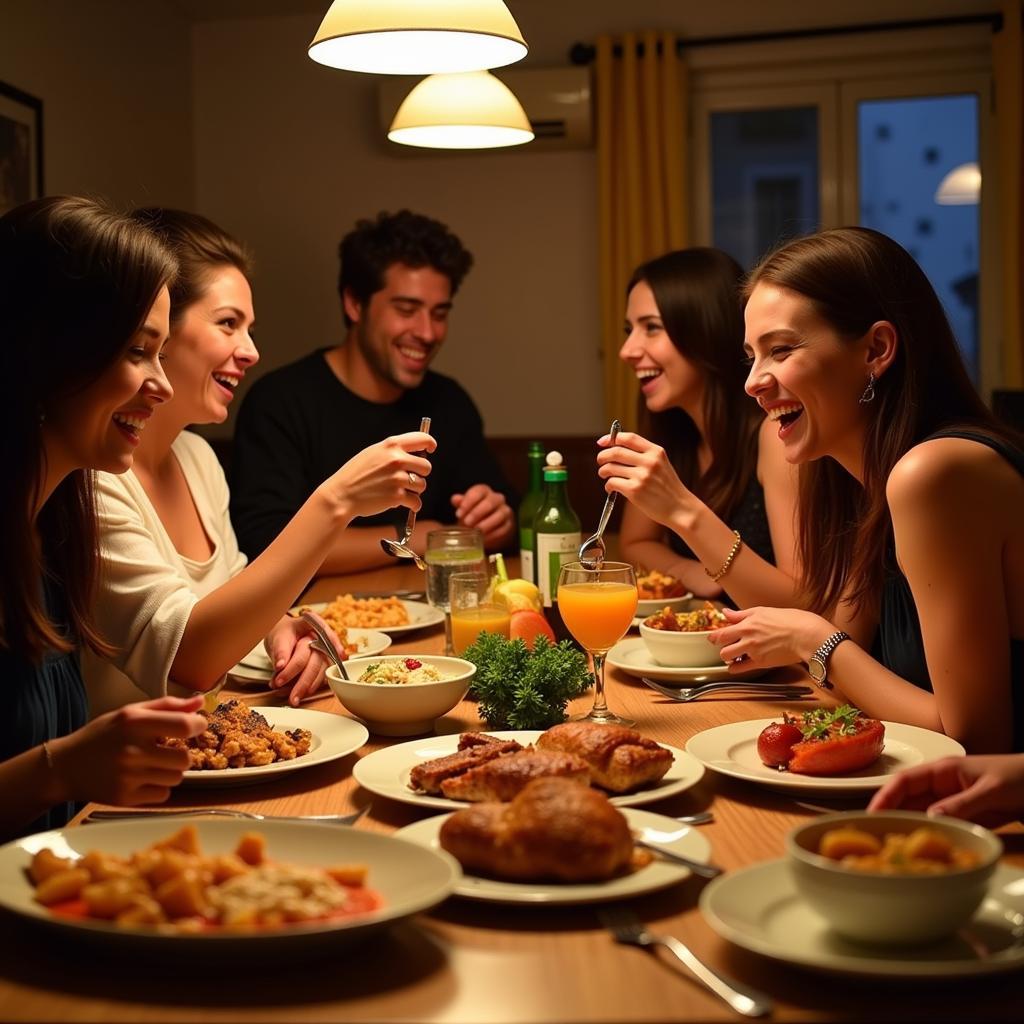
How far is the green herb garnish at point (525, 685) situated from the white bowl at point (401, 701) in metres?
0.03

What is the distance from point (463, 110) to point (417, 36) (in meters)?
0.78

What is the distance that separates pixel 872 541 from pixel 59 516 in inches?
44.9

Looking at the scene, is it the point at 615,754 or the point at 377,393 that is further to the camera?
the point at 377,393

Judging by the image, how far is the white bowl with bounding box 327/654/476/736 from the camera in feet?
5.13

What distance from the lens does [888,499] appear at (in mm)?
1619

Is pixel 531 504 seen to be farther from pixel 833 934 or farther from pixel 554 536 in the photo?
pixel 833 934

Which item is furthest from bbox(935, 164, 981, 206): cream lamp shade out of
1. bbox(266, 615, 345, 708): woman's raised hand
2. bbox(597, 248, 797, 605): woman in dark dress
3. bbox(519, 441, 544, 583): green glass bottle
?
bbox(266, 615, 345, 708): woman's raised hand

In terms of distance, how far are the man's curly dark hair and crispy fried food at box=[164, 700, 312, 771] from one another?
2.58 metres

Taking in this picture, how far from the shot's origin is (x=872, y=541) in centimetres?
189

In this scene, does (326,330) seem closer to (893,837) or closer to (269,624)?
(269,624)

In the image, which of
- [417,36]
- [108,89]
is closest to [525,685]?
[417,36]

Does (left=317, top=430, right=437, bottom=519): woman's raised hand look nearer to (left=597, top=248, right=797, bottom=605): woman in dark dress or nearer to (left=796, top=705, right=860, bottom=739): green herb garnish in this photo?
(left=796, top=705, right=860, bottom=739): green herb garnish

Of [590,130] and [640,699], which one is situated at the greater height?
[590,130]

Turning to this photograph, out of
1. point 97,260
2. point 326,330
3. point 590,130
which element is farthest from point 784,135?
point 97,260
